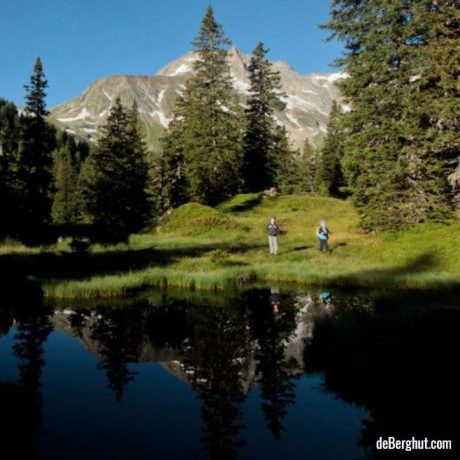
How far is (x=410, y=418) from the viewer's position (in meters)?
7.17

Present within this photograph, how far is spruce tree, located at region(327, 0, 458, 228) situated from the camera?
79.3 feet

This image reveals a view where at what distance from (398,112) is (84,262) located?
18492 mm

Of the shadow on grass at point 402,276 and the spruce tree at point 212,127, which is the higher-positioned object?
the spruce tree at point 212,127

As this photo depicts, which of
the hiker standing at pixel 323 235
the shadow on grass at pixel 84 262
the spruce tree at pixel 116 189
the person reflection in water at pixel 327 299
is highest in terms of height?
the spruce tree at pixel 116 189

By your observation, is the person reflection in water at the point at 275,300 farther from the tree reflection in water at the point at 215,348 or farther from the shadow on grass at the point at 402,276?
the shadow on grass at the point at 402,276

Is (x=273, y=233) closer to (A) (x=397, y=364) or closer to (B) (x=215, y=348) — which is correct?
(B) (x=215, y=348)

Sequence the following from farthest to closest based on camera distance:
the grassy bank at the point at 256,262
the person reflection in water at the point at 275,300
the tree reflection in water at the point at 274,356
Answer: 1. the grassy bank at the point at 256,262
2. the person reflection in water at the point at 275,300
3. the tree reflection in water at the point at 274,356

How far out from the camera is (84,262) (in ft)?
76.1

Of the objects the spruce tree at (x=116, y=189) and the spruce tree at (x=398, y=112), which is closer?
the spruce tree at (x=398, y=112)

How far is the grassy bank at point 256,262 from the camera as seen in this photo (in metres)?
18.2

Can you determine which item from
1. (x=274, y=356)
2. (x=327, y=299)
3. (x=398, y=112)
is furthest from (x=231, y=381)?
(x=398, y=112)

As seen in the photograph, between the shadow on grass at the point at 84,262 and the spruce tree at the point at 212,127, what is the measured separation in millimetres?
18256

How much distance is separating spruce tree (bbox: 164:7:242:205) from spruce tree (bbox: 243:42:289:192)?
552 centimetres

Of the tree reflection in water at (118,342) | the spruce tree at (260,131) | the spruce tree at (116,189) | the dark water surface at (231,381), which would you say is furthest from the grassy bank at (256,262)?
the spruce tree at (260,131)
